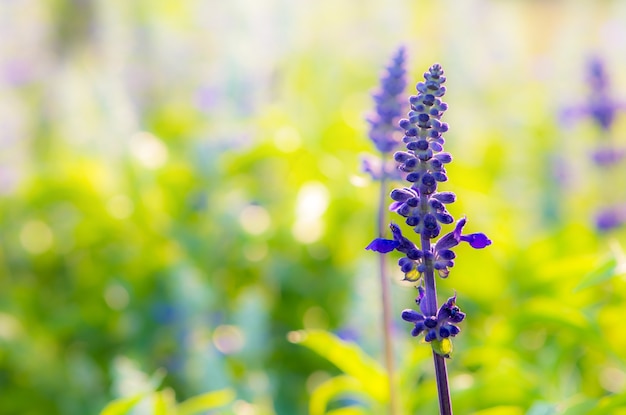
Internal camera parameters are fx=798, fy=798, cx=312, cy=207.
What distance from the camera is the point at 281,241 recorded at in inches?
123

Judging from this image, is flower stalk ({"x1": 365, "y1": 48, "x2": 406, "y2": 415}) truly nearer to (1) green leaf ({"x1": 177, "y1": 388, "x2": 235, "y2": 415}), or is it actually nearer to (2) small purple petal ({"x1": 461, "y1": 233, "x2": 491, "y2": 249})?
(1) green leaf ({"x1": 177, "y1": 388, "x2": 235, "y2": 415})

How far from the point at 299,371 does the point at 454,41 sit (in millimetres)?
2110

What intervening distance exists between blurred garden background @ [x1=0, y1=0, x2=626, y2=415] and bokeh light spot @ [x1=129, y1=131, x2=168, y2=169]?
1cm

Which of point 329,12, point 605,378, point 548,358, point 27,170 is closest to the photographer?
point 548,358

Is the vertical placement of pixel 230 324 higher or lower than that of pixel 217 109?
lower

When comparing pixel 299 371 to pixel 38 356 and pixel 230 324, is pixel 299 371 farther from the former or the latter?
pixel 38 356

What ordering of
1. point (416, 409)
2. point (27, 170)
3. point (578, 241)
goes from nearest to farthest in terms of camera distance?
point (416, 409) → point (578, 241) → point (27, 170)

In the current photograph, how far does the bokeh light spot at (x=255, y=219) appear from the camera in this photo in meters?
3.12

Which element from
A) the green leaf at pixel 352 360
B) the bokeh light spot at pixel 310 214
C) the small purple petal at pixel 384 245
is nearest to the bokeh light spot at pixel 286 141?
the bokeh light spot at pixel 310 214

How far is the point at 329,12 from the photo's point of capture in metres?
6.02

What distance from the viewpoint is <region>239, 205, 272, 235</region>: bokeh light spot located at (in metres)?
3.12

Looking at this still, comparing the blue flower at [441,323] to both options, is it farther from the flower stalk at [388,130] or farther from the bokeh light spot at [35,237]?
the bokeh light spot at [35,237]

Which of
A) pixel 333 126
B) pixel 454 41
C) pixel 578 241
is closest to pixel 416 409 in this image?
pixel 578 241

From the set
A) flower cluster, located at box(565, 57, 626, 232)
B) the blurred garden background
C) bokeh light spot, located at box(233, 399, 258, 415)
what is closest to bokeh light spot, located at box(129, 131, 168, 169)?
the blurred garden background
